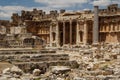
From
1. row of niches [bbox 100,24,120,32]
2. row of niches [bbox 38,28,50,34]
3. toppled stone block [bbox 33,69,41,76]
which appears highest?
row of niches [bbox 100,24,120,32]

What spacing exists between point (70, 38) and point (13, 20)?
19311mm

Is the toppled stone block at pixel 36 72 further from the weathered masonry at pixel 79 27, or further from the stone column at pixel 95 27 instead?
the stone column at pixel 95 27

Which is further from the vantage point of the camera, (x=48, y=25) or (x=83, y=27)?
(x=48, y=25)

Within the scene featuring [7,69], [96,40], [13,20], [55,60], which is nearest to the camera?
[7,69]

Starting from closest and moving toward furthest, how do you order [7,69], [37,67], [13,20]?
[7,69]
[37,67]
[13,20]

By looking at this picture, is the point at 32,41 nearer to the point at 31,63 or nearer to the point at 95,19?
the point at 31,63

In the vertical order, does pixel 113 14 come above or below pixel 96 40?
above

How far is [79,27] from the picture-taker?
69438 mm

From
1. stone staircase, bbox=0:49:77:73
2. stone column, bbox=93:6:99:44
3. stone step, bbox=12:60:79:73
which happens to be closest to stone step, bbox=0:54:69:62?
stone staircase, bbox=0:49:77:73

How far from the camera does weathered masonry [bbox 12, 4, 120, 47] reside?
64.4 metres

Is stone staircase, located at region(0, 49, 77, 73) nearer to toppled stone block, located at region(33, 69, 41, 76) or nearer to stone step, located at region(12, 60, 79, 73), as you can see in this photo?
stone step, located at region(12, 60, 79, 73)

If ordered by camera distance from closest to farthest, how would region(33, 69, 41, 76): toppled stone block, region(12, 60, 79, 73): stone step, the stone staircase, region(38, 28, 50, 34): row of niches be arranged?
region(33, 69, 41, 76): toppled stone block < region(12, 60, 79, 73): stone step < the stone staircase < region(38, 28, 50, 34): row of niches

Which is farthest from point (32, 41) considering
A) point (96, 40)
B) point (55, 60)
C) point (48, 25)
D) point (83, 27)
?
point (48, 25)

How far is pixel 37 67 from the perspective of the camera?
96.3ft
